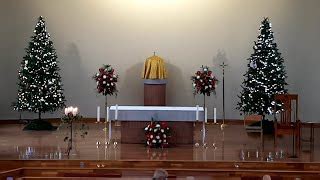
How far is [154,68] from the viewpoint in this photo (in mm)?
15258

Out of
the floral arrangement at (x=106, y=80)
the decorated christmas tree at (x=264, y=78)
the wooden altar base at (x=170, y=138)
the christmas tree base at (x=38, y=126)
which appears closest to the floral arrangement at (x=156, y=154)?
the wooden altar base at (x=170, y=138)

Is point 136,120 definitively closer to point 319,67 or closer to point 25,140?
point 25,140

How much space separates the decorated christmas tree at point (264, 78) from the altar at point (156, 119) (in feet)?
8.22

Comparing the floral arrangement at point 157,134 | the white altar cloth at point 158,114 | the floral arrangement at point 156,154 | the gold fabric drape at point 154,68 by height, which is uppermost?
the gold fabric drape at point 154,68

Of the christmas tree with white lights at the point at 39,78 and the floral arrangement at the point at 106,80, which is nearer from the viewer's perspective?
the floral arrangement at the point at 106,80

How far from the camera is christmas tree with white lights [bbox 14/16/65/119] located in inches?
568

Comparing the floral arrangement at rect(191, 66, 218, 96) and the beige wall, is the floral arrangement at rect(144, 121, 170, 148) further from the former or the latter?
the beige wall

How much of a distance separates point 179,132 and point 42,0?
20.3ft

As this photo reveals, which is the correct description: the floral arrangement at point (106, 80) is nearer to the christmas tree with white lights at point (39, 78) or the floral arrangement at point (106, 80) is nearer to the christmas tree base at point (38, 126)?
the christmas tree with white lights at point (39, 78)

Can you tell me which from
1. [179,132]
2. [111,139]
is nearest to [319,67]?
[179,132]

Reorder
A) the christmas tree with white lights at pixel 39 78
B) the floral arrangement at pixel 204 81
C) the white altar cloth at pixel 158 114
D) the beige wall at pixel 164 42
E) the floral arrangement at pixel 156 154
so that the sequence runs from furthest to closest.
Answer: the beige wall at pixel 164 42 < the christmas tree with white lights at pixel 39 78 < the floral arrangement at pixel 204 81 < the white altar cloth at pixel 158 114 < the floral arrangement at pixel 156 154

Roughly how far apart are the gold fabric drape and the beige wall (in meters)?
1.17

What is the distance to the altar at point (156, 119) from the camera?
481 inches

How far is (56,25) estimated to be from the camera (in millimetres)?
16203
